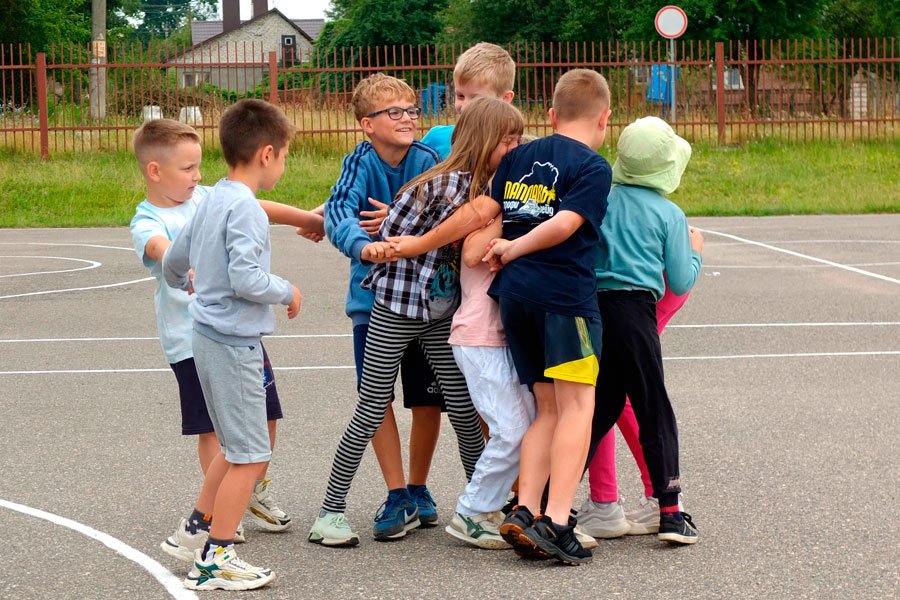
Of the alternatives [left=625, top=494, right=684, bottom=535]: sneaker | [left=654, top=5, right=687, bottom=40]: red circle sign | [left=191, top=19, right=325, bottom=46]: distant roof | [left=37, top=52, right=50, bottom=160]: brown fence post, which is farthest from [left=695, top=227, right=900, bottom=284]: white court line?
[left=191, top=19, right=325, bottom=46]: distant roof

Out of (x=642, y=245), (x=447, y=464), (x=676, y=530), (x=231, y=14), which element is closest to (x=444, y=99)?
(x=447, y=464)

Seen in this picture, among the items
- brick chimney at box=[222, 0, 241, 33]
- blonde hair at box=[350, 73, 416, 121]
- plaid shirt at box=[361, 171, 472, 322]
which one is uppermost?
brick chimney at box=[222, 0, 241, 33]

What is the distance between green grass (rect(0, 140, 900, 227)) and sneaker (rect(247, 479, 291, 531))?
15547 mm

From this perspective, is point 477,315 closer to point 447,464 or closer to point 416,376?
point 416,376

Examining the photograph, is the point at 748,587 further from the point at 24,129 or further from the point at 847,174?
the point at 24,129

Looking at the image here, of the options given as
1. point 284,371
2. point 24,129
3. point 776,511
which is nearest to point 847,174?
point 24,129

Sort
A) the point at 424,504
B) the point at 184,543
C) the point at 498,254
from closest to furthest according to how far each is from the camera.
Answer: the point at 498,254
the point at 184,543
the point at 424,504

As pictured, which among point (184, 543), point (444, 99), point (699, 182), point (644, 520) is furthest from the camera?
point (444, 99)

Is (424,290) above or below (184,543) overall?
above

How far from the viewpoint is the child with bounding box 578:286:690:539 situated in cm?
485

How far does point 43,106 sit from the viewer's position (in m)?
23.9

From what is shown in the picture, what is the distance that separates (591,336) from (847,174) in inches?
789

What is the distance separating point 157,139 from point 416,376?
1.37 meters

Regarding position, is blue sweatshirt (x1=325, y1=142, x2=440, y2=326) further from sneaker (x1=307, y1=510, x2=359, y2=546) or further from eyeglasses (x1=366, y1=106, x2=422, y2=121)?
sneaker (x1=307, y1=510, x2=359, y2=546)
